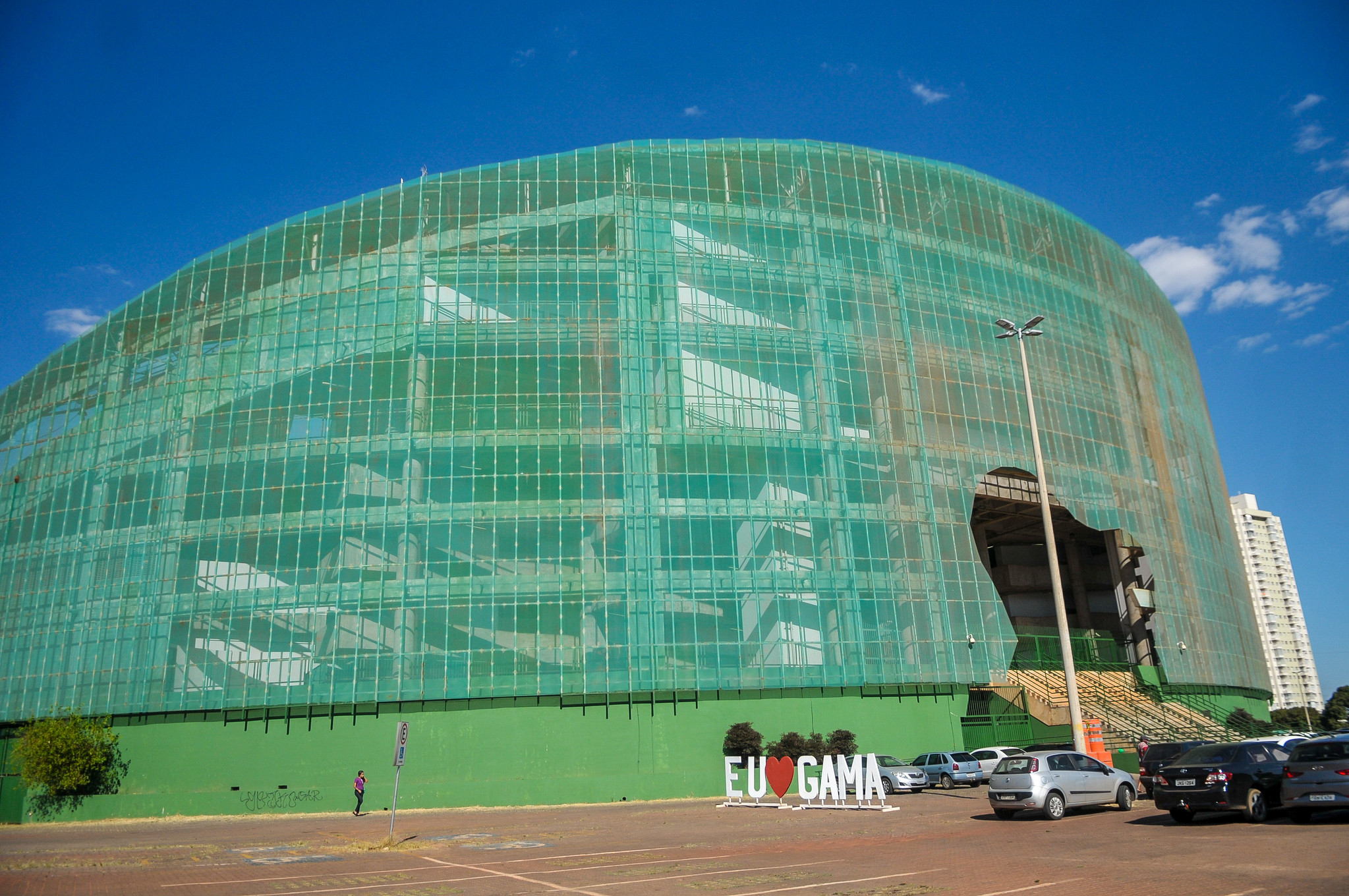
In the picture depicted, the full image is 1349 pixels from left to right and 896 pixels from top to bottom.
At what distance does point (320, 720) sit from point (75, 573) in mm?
14761

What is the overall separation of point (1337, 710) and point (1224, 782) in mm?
127981

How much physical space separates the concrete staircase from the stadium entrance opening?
7.58 ft

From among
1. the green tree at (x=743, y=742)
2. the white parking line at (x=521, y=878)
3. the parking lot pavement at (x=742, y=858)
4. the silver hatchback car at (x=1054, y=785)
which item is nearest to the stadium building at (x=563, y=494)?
the green tree at (x=743, y=742)

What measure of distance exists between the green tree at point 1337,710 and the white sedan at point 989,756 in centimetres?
9937

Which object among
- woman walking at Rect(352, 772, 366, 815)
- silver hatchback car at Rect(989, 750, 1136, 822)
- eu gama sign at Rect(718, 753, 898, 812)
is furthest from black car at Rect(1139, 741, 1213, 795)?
woman walking at Rect(352, 772, 366, 815)

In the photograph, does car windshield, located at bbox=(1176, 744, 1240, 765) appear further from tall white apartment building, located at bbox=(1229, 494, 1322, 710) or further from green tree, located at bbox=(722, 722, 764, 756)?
tall white apartment building, located at bbox=(1229, 494, 1322, 710)

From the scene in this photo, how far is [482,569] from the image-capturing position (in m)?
37.8

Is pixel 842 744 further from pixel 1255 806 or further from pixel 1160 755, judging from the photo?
pixel 1255 806

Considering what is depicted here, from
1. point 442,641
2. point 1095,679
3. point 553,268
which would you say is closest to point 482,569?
point 442,641

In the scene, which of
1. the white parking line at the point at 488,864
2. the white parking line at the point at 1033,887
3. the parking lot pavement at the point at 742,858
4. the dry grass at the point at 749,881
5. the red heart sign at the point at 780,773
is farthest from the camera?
the red heart sign at the point at 780,773

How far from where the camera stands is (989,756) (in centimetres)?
3309

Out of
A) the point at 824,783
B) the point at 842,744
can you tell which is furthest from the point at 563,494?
the point at 824,783

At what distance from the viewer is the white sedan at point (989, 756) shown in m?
32.2

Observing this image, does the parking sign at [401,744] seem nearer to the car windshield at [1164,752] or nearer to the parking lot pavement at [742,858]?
the parking lot pavement at [742,858]
